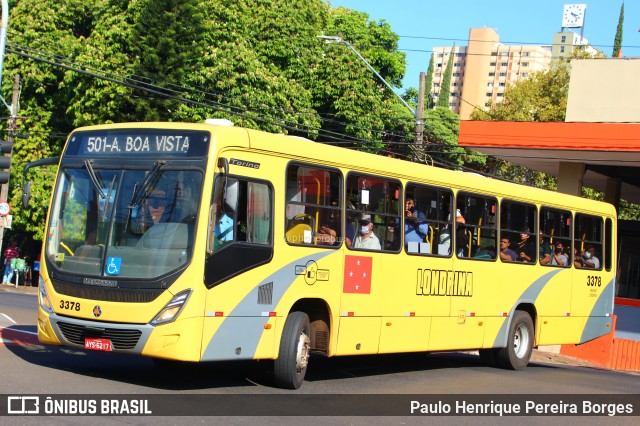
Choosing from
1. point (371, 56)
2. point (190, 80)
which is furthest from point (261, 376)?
point (371, 56)

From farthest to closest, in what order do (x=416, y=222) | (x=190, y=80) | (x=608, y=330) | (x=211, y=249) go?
(x=190, y=80)
(x=608, y=330)
(x=416, y=222)
(x=211, y=249)

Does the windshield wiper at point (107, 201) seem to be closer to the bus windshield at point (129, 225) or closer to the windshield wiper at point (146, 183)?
the bus windshield at point (129, 225)

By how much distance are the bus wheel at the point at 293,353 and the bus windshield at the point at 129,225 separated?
177cm

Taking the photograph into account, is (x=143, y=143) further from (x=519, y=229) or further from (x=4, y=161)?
(x=4, y=161)

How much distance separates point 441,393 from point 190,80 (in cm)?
2914

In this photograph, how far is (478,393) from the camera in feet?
40.8

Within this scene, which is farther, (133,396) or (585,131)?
(585,131)

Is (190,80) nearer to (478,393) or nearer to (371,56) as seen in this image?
(371,56)

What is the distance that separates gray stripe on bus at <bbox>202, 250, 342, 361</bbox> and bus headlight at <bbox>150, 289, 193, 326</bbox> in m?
0.53

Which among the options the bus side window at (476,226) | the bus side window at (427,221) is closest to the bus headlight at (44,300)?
the bus side window at (427,221)

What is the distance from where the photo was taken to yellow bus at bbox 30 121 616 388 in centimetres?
1012

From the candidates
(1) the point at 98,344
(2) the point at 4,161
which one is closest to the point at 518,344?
(1) the point at 98,344

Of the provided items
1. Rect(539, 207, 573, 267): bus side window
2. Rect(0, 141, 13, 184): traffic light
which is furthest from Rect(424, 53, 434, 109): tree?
Rect(0, 141, 13, 184): traffic light
